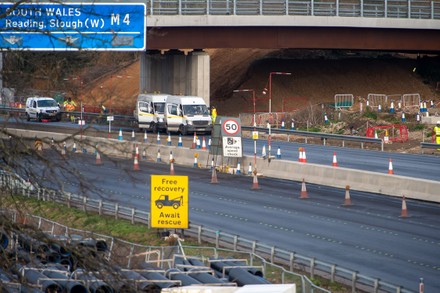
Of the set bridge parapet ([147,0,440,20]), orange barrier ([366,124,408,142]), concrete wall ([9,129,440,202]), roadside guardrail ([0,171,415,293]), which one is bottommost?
roadside guardrail ([0,171,415,293])

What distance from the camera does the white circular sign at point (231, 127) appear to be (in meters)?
36.6

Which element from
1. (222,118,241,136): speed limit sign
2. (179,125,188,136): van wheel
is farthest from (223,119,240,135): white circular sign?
(179,125,188,136): van wheel

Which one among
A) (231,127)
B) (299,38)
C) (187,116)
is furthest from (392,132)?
(231,127)

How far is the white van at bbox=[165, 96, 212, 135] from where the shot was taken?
50031mm

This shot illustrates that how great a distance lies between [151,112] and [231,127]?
16100 mm

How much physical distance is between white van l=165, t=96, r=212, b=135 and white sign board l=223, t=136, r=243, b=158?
13.1 m

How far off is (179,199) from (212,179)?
11.5 metres

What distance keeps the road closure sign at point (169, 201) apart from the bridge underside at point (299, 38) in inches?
1160

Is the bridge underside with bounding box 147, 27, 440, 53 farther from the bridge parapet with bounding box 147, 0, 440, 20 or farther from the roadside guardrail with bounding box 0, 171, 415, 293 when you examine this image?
the roadside guardrail with bounding box 0, 171, 415, 293

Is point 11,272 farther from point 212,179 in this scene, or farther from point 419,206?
point 212,179

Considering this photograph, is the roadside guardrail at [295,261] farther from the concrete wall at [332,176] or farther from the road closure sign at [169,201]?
the concrete wall at [332,176]

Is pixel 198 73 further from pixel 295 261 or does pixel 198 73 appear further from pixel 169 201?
pixel 295 261

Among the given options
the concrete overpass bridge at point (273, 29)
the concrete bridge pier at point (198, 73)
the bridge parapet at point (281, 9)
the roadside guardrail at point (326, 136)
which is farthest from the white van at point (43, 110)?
the roadside guardrail at point (326, 136)

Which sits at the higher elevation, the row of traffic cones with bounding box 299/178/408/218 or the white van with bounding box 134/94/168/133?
the white van with bounding box 134/94/168/133
